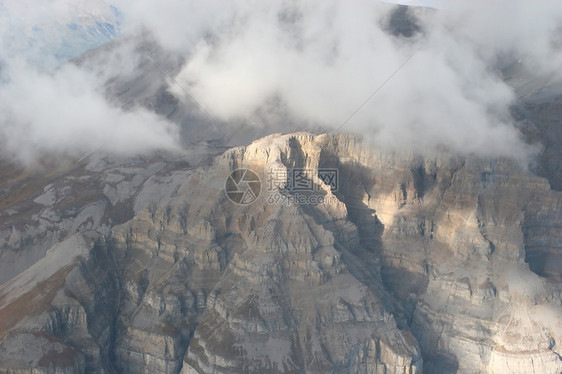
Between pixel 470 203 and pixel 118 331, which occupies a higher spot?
pixel 470 203

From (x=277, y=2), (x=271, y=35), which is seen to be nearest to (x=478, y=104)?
(x=271, y=35)

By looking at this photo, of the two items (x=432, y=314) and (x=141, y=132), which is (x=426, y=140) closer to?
(x=432, y=314)

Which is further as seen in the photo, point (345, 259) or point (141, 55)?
point (141, 55)

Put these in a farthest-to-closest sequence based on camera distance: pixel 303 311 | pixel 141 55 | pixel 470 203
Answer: pixel 141 55 → pixel 470 203 → pixel 303 311

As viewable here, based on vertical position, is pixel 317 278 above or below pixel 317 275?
below

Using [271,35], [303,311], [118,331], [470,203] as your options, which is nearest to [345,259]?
[303,311]

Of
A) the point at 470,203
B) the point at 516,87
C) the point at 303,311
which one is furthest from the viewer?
the point at 516,87

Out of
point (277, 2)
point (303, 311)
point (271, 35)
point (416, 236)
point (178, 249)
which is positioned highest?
point (277, 2)
